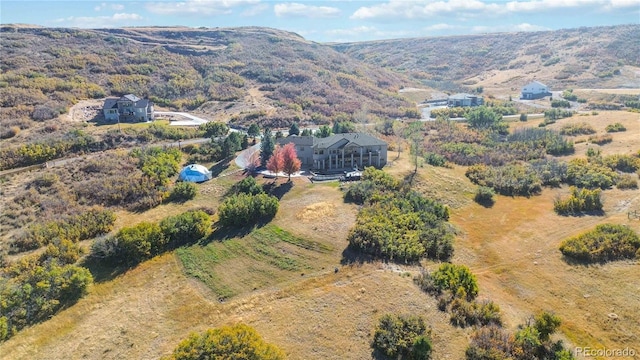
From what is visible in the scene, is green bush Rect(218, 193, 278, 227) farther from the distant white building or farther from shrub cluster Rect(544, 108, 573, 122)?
the distant white building

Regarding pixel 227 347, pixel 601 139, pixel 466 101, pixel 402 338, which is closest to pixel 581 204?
pixel 601 139

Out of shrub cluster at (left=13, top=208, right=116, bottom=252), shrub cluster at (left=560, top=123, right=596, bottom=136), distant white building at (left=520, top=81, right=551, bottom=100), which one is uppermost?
distant white building at (left=520, top=81, right=551, bottom=100)

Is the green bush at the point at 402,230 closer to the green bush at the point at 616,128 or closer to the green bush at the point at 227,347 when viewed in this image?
the green bush at the point at 227,347

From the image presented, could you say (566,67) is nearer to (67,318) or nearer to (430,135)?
(430,135)

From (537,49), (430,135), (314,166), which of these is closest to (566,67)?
(537,49)

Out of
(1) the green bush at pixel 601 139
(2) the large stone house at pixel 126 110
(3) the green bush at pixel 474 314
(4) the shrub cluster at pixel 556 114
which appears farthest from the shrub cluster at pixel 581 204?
(2) the large stone house at pixel 126 110

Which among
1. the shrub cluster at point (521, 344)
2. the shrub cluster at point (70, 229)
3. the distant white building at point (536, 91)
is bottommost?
the shrub cluster at point (521, 344)

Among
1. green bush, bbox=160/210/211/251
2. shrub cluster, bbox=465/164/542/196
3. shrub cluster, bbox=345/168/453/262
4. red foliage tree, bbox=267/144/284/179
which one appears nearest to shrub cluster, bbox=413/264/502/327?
shrub cluster, bbox=345/168/453/262
